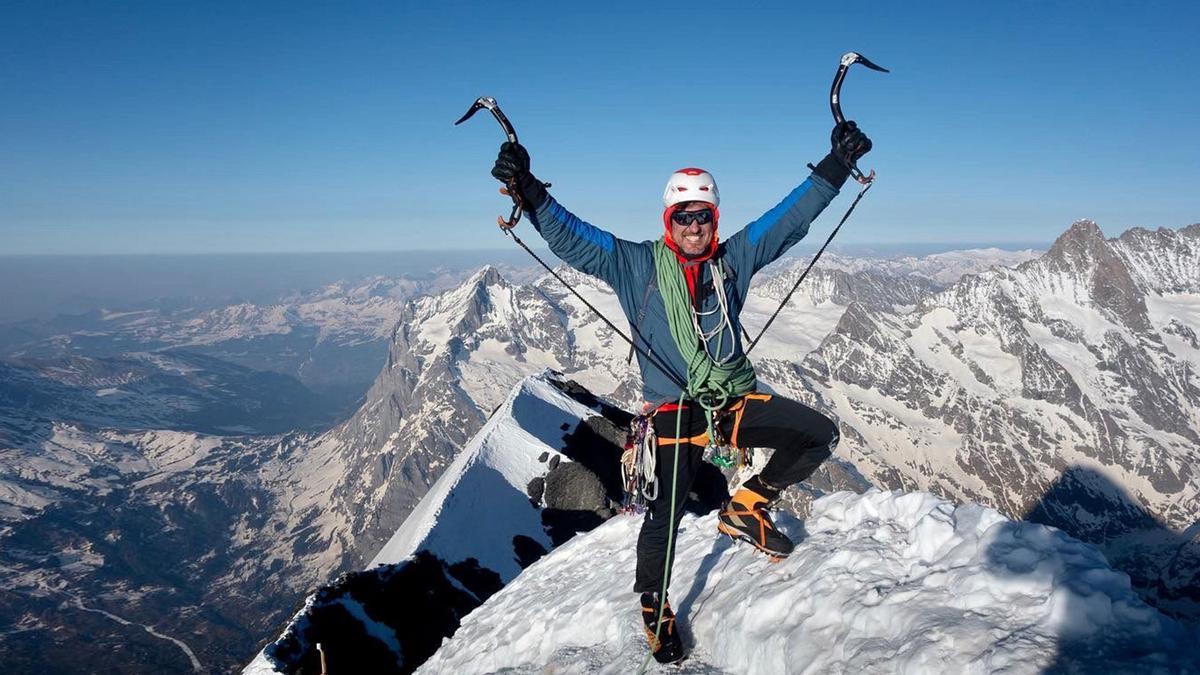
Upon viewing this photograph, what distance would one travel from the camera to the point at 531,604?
36.8ft

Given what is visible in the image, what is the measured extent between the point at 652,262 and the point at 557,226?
1.29 metres

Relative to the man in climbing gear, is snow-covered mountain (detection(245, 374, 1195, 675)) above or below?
below

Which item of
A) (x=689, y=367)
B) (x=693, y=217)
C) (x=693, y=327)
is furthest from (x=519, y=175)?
(x=689, y=367)

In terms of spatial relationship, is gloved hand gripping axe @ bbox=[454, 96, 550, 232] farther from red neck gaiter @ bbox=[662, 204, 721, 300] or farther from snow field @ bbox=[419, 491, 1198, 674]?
snow field @ bbox=[419, 491, 1198, 674]

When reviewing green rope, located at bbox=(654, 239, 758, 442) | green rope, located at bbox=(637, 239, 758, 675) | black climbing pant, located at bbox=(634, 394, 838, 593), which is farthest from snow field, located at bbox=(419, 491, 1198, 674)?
green rope, located at bbox=(654, 239, 758, 442)

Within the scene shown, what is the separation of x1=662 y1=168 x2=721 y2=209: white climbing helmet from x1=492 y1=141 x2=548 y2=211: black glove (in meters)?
1.50

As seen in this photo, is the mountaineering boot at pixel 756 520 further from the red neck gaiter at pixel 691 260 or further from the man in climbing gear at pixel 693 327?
the red neck gaiter at pixel 691 260

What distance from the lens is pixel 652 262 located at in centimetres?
719

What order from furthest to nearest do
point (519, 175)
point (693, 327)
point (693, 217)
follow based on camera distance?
point (693, 327) → point (693, 217) → point (519, 175)

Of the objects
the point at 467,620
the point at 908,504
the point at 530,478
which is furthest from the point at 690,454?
the point at 530,478

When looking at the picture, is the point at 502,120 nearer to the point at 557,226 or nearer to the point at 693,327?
the point at 557,226

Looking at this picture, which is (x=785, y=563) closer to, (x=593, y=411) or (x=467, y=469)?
(x=467, y=469)

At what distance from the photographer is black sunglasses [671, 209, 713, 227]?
22.7ft

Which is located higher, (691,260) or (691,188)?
(691,188)
